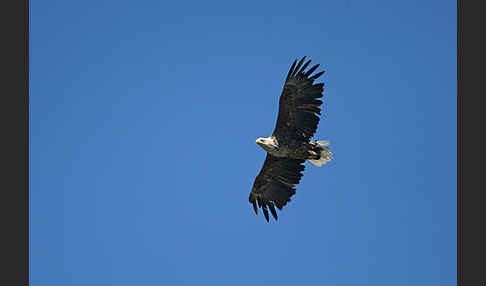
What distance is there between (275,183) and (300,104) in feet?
7.10

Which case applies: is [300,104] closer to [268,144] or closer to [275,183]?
[268,144]

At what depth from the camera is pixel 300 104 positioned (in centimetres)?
1116

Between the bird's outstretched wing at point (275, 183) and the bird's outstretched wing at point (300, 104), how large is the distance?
0.87m

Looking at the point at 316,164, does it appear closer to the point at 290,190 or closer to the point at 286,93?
the point at 290,190

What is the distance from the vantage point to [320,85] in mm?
11047

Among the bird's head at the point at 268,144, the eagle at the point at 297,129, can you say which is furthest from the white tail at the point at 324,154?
the bird's head at the point at 268,144

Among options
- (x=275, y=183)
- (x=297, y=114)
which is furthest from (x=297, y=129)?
(x=275, y=183)

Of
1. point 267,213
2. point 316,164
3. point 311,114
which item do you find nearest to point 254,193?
point 267,213

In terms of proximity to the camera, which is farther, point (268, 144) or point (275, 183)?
point (275, 183)

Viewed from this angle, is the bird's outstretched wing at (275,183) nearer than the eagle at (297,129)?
No

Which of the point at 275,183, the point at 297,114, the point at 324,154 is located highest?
the point at 297,114

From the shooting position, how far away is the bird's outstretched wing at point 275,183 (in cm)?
1209

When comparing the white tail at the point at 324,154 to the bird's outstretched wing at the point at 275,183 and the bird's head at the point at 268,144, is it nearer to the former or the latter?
the bird's outstretched wing at the point at 275,183

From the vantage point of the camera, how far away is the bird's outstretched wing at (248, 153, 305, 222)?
12094 millimetres
